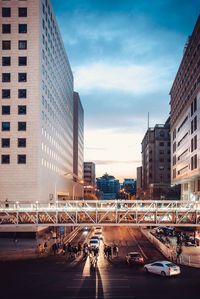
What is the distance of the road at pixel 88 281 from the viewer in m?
26.5

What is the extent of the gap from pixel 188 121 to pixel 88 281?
53.6 m

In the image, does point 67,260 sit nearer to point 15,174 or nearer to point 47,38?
point 15,174

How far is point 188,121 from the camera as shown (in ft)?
251

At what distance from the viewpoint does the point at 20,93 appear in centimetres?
6391

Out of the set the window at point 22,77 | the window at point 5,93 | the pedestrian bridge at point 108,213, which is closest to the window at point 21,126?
the window at point 5,93

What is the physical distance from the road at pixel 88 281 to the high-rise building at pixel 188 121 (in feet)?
113

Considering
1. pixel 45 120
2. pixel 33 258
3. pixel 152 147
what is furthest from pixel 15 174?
pixel 152 147

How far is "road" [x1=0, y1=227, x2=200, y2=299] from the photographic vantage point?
87.1ft

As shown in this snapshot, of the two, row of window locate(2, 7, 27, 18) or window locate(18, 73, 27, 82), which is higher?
row of window locate(2, 7, 27, 18)

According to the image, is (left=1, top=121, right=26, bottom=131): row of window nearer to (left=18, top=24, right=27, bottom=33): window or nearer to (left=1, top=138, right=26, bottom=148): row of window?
(left=1, top=138, right=26, bottom=148): row of window

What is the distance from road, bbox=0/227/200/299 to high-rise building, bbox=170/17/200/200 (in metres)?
34.5

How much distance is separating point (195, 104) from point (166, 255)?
35.5m


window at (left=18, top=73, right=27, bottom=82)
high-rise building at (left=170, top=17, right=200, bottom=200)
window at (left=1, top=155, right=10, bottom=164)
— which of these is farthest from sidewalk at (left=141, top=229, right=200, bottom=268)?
window at (left=18, top=73, right=27, bottom=82)

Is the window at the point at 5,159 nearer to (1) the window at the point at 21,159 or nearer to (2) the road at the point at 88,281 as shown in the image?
(1) the window at the point at 21,159
